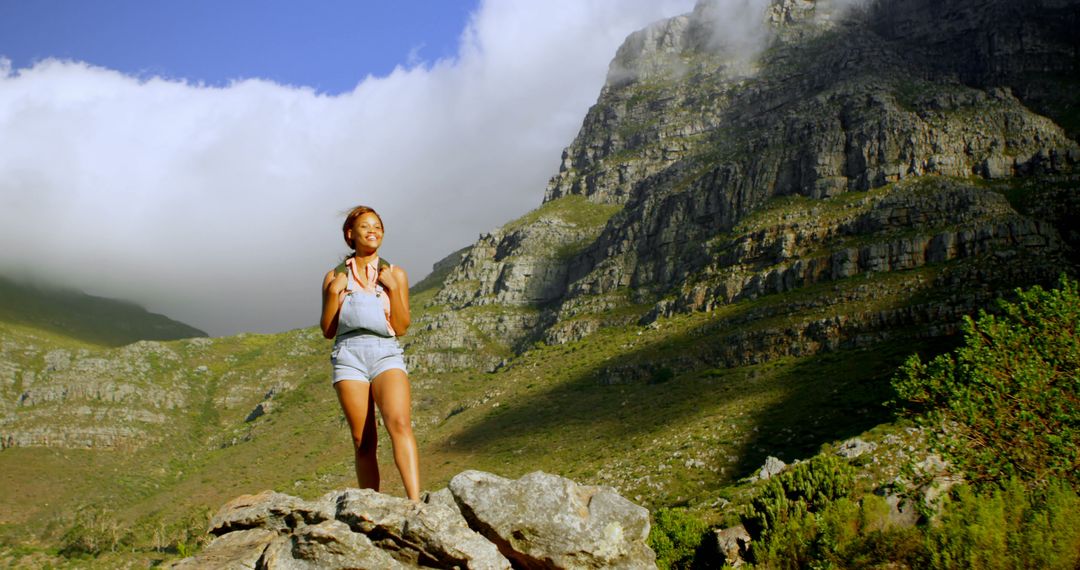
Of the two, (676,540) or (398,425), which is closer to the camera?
(398,425)

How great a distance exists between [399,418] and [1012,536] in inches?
358

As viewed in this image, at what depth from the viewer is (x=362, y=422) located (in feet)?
23.2

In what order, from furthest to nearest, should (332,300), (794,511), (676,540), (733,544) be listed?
(676,540), (733,544), (794,511), (332,300)

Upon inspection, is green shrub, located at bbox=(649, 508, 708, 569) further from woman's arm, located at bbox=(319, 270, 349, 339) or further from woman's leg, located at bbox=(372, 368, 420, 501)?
woman's arm, located at bbox=(319, 270, 349, 339)

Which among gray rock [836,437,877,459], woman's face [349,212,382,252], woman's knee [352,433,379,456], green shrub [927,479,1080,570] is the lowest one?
gray rock [836,437,877,459]

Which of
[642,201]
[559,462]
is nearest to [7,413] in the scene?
[559,462]

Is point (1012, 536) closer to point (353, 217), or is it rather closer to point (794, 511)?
point (794, 511)

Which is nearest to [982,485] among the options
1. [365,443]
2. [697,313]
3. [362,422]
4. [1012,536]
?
[1012,536]

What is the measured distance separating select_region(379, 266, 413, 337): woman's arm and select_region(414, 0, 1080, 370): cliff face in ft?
222

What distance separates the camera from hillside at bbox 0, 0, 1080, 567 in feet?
199

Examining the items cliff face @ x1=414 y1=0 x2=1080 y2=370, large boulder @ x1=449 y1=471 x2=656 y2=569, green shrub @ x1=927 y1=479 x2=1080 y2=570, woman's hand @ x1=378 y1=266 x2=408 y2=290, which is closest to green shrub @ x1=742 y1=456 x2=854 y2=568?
green shrub @ x1=927 y1=479 x2=1080 y2=570

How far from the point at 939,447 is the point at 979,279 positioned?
63.5 meters

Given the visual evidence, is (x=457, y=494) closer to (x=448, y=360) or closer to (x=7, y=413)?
(x=448, y=360)

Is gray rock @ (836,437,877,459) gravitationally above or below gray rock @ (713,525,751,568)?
below
